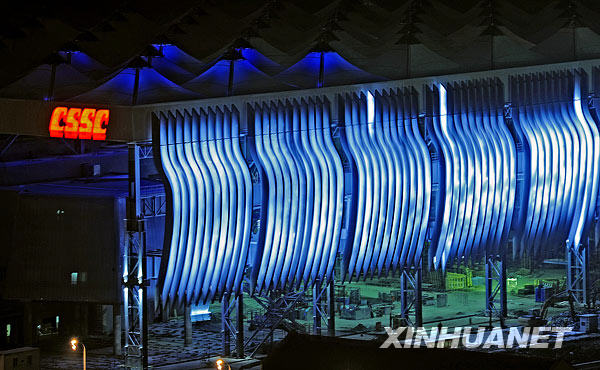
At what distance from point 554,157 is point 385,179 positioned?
609 cm

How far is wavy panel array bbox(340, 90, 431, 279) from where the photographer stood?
28781mm

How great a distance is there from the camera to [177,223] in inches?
1083

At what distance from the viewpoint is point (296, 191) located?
28625 mm

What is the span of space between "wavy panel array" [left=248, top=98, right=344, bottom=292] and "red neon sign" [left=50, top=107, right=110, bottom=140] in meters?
4.34

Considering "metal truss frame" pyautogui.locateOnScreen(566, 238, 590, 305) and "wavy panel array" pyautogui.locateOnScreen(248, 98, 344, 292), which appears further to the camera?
"metal truss frame" pyautogui.locateOnScreen(566, 238, 590, 305)

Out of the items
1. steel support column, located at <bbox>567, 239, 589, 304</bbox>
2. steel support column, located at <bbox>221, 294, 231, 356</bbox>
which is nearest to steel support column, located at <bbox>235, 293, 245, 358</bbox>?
steel support column, located at <bbox>221, 294, 231, 356</bbox>

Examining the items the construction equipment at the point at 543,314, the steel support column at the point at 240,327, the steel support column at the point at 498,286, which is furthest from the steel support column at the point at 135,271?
the construction equipment at the point at 543,314

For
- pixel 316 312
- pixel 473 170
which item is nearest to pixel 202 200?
pixel 316 312

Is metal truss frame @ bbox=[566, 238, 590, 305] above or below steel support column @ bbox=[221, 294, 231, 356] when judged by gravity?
above

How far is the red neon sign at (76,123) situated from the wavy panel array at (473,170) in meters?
10.0

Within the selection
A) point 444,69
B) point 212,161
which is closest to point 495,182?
point 444,69

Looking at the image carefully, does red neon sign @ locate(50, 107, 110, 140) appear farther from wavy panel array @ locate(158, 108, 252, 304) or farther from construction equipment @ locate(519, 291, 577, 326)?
construction equipment @ locate(519, 291, 577, 326)

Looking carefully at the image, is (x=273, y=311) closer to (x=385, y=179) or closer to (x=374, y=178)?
(x=374, y=178)

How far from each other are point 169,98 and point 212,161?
281 cm
